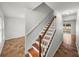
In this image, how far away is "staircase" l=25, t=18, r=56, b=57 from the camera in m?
1.43

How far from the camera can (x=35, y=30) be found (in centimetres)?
144

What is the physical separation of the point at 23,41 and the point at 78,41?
2.88 feet

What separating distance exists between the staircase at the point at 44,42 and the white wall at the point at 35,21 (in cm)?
6

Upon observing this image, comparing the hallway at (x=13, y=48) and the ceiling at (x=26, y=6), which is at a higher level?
the ceiling at (x=26, y=6)

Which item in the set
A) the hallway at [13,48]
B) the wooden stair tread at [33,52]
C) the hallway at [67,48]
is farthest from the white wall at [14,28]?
the hallway at [67,48]

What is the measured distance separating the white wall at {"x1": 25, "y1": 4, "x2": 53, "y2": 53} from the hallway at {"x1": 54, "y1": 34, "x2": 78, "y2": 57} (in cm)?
43

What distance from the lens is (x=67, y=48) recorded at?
142 centimetres

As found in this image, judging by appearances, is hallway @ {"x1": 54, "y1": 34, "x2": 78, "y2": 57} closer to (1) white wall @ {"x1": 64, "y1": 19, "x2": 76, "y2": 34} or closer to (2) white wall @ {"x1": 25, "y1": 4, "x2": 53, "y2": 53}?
(1) white wall @ {"x1": 64, "y1": 19, "x2": 76, "y2": 34}

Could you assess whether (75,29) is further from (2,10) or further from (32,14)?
(2,10)

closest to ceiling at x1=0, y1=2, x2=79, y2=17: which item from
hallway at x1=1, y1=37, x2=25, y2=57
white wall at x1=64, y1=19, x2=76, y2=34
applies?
white wall at x1=64, y1=19, x2=76, y2=34

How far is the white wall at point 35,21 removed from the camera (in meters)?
1.42

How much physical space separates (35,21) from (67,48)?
0.67 meters

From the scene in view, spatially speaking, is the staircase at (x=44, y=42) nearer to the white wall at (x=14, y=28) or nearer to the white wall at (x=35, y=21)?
the white wall at (x=35, y=21)

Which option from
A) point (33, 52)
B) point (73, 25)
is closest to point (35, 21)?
point (33, 52)
